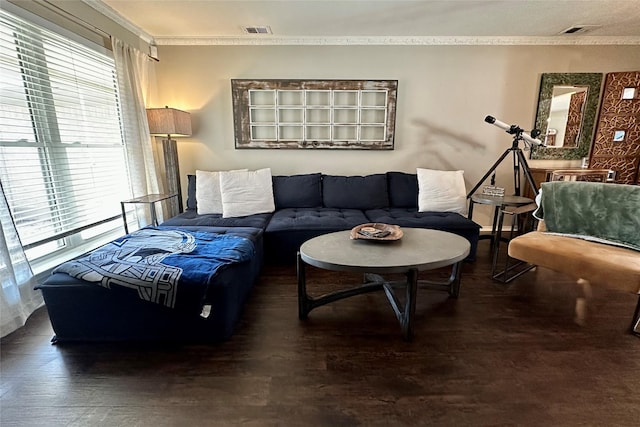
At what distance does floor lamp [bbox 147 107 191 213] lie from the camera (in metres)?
3.19

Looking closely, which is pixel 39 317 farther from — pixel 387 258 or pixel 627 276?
pixel 627 276

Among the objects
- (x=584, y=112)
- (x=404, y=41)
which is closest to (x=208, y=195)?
(x=404, y=41)

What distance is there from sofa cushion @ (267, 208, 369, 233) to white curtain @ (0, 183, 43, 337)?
1.69 meters

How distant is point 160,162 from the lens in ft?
12.1

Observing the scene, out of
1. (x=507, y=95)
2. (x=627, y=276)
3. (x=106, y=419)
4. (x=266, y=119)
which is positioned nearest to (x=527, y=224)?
(x=507, y=95)

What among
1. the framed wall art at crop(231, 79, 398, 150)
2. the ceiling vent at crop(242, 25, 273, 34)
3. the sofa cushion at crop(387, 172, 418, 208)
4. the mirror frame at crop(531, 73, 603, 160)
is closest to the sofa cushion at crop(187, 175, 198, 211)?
the framed wall art at crop(231, 79, 398, 150)

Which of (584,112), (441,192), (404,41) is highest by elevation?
(404,41)

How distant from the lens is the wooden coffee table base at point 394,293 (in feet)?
5.79

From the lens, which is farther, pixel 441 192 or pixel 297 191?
pixel 297 191

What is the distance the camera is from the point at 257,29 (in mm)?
3230

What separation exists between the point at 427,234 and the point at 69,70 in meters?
3.09

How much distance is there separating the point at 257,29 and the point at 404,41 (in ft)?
5.35

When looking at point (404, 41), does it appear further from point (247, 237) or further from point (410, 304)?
point (410, 304)

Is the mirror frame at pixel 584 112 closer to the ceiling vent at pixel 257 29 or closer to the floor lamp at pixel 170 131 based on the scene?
the ceiling vent at pixel 257 29
